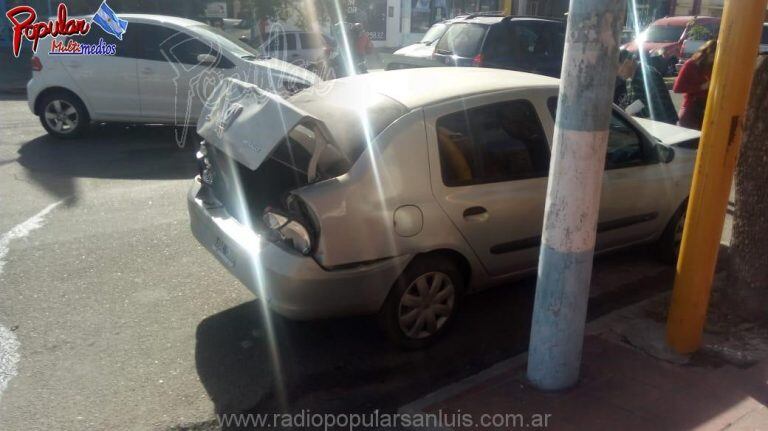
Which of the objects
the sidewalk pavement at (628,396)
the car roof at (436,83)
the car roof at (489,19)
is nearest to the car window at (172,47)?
the car roof at (489,19)

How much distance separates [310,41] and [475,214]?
1536cm

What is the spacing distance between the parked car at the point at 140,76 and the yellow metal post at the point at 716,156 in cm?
643

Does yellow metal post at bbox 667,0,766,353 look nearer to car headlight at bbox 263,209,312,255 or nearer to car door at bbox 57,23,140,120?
car headlight at bbox 263,209,312,255

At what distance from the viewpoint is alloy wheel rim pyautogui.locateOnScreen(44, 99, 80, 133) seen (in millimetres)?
9359

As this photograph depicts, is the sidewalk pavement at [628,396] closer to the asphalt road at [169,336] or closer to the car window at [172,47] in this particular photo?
the asphalt road at [169,336]

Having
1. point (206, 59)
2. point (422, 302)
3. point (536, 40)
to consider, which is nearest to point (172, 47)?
point (206, 59)

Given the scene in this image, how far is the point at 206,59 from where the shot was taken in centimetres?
954

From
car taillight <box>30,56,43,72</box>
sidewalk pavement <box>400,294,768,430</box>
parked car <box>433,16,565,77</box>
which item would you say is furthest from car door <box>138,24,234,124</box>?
sidewalk pavement <box>400,294,768,430</box>

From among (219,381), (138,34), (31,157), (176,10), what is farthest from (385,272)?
(176,10)

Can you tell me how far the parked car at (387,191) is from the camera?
147 inches

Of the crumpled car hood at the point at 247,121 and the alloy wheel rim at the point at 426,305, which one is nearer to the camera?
the crumpled car hood at the point at 247,121

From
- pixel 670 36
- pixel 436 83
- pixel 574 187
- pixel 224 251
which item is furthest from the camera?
pixel 670 36

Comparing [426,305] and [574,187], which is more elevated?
[574,187]

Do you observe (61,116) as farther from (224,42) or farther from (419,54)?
(419,54)
